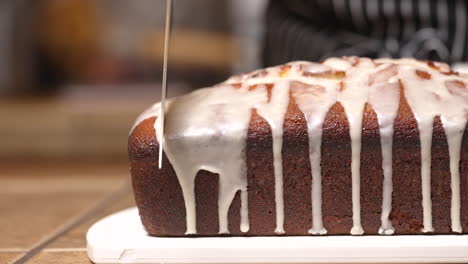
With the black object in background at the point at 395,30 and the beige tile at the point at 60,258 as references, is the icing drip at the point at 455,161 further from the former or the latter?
the black object in background at the point at 395,30

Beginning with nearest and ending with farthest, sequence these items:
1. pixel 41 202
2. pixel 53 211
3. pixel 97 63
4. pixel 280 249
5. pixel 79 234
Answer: pixel 280 249 < pixel 79 234 < pixel 53 211 < pixel 41 202 < pixel 97 63

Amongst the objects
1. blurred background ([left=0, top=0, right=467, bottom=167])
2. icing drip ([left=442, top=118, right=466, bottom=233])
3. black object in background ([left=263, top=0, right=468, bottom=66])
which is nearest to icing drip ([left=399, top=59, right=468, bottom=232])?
icing drip ([left=442, top=118, right=466, bottom=233])

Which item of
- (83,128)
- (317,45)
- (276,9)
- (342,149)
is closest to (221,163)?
(342,149)

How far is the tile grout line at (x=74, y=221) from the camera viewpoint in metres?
0.84

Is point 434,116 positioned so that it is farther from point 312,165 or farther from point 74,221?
point 74,221

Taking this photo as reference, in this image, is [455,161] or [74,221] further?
[74,221]

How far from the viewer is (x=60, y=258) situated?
2.64ft

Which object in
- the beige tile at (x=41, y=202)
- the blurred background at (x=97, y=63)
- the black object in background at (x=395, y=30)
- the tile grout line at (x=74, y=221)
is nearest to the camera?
the tile grout line at (x=74, y=221)

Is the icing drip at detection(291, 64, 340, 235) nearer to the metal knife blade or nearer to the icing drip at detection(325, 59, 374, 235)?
the icing drip at detection(325, 59, 374, 235)

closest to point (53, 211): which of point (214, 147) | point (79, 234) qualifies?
point (79, 234)

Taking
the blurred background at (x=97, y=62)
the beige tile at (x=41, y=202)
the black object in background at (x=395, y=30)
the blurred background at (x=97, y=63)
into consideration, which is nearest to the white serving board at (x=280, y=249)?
the beige tile at (x=41, y=202)

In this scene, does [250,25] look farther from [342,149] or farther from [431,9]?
[342,149]

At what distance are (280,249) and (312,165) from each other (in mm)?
138

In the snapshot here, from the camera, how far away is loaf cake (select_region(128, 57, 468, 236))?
816 millimetres
